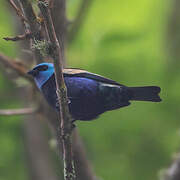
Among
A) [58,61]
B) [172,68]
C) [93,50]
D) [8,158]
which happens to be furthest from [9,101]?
[58,61]

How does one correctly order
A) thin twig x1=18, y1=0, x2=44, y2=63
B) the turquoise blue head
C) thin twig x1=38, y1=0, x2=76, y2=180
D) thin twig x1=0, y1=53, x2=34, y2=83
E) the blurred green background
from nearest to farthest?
thin twig x1=38, y1=0, x2=76, y2=180 < thin twig x1=18, y1=0, x2=44, y2=63 < the turquoise blue head < thin twig x1=0, y1=53, x2=34, y2=83 < the blurred green background

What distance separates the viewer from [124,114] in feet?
13.9

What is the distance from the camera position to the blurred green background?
4262mm

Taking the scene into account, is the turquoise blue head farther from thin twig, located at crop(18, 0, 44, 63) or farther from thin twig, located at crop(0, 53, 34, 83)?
thin twig, located at crop(0, 53, 34, 83)

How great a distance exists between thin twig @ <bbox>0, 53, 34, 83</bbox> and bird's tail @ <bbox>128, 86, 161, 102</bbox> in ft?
3.88

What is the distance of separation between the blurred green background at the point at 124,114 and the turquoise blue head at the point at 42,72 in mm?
1179

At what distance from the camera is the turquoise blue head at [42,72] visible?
2840 mm

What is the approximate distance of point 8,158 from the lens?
465cm

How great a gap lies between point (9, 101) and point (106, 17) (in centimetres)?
161

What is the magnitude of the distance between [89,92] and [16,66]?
1134 millimetres

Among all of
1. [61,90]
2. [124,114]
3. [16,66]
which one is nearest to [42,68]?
[61,90]

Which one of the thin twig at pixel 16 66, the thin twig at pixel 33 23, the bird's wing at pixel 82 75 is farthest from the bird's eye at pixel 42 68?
the thin twig at pixel 16 66

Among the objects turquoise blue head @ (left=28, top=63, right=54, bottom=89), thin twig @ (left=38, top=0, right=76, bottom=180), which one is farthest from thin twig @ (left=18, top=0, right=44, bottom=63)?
turquoise blue head @ (left=28, top=63, right=54, bottom=89)

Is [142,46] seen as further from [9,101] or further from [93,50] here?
[9,101]
